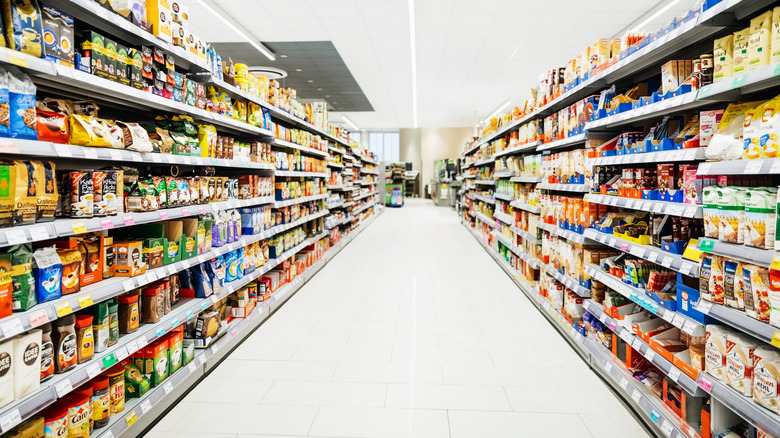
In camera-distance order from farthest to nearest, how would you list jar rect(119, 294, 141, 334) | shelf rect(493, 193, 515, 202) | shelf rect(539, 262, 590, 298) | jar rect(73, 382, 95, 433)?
shelf rect(493, 193, 515, 202) < shelf rect(539, 262, 590, 298) < jar rect(119, 294, 141, 334) < jar rect(73, 382, 95, 433)

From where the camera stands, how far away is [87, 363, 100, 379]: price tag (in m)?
1.85

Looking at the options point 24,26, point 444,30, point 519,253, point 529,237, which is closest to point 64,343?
point 24,26

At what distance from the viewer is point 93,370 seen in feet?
6.16

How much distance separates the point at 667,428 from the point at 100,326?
2756mm

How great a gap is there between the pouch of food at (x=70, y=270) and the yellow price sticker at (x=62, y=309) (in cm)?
14

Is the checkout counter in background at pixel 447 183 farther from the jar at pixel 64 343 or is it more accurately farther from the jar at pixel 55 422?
the jar at pixel 55 422

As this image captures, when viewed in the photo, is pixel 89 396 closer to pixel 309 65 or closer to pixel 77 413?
pixel 77 413

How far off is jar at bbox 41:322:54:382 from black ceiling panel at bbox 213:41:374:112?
7714mm

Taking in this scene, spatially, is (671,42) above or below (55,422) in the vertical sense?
above

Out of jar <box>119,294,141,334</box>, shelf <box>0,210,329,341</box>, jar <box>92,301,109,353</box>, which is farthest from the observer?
jar <box>119,294,141,334</box>

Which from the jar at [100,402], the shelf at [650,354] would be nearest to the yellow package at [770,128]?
the shelf at [650,354]

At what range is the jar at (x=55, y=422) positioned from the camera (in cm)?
171

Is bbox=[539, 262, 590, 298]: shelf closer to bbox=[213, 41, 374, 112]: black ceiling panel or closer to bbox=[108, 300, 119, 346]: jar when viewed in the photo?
bbox=[108, 300, 119, 346]: jar

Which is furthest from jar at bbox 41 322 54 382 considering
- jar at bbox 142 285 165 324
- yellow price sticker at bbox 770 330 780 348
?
yellow price sticker at bbox 770 330 780 348
